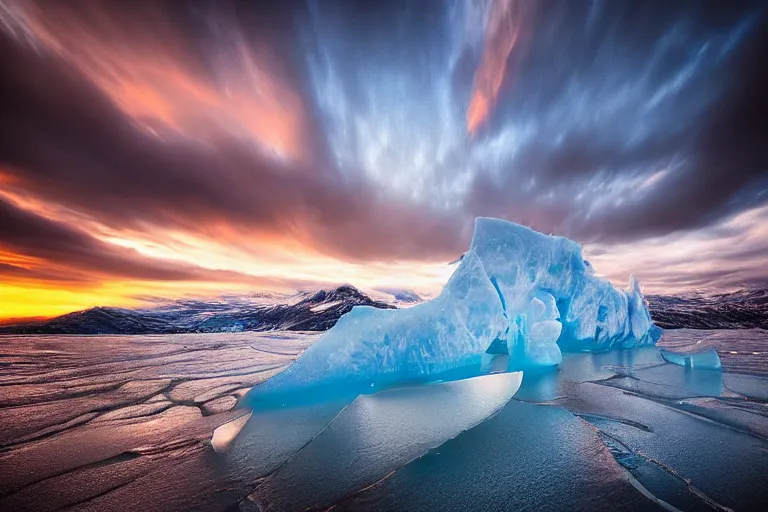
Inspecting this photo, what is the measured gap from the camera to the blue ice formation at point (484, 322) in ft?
16.4

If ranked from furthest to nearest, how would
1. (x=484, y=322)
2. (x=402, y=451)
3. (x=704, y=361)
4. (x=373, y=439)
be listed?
(x=704, y=361), (x=484, y=322), (x=373, y=439), (x=402, y=451)

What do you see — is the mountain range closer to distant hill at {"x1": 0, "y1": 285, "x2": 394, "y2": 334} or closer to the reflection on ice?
distant hill at {"x1": 0, "y1": 285, "x2": 394, "y2": 334}

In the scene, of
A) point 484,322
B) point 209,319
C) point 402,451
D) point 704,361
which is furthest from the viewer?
point 209,319

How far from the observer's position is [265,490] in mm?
2025

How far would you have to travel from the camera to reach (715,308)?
212 ft

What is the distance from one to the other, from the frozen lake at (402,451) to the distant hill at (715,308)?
52445 mm

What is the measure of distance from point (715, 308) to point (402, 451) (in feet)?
329

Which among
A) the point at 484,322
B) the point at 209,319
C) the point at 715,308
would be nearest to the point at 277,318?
the point at 209,319

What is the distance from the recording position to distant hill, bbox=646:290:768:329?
46041 millimetres

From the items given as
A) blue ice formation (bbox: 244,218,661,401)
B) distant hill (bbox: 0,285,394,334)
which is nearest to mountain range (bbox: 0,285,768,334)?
distant hill (bbox: 0,285,394,334)

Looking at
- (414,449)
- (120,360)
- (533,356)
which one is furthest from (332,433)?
(120,360)

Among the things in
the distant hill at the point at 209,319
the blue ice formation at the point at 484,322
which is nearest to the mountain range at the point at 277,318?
the distant hill at the point at 209,319

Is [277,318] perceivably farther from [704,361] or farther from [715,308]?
[715,308]

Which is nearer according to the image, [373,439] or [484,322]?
[373,439]
